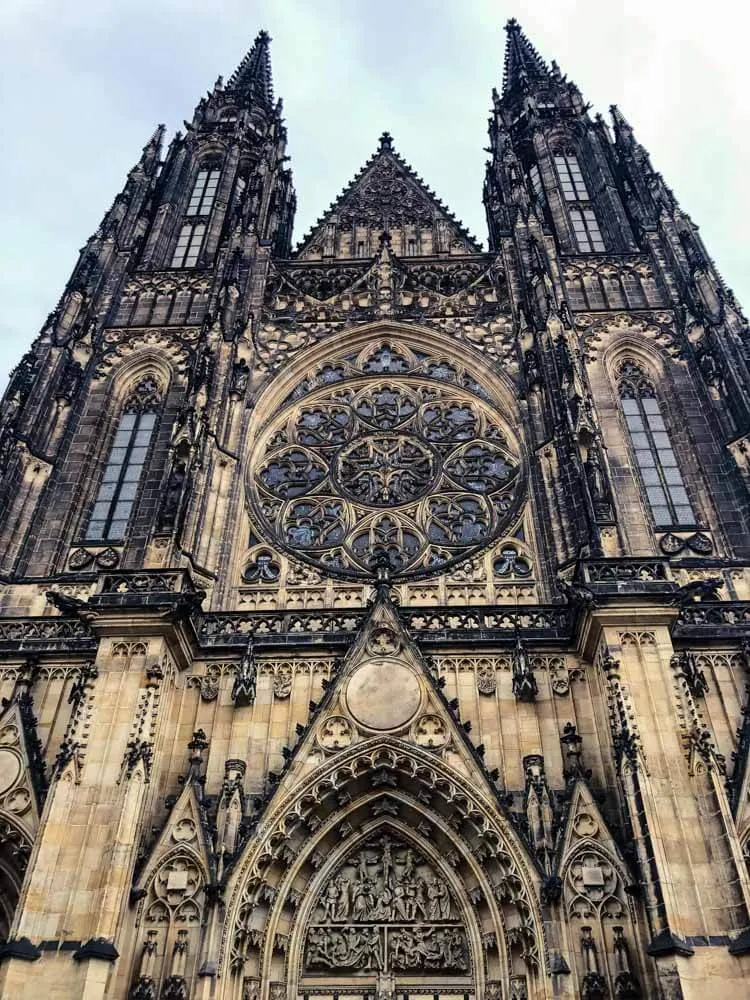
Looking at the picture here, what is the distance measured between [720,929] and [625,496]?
286 inches

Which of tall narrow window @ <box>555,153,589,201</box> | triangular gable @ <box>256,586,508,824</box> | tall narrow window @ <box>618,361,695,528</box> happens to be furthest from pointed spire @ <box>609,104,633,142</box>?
triangular gable @ <box>256,586,508,824</box>

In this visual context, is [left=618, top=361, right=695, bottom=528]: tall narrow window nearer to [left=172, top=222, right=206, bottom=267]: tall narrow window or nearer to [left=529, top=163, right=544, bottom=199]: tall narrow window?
[left=529, top=163, right=544, bottom=199]: tall narrow window

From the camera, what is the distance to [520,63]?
90.9 ft

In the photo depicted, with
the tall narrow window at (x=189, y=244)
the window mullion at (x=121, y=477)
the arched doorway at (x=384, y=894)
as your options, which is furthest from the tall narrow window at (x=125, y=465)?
the arched doorway at (x=384, y=894)

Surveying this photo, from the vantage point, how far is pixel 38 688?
40.8 ft

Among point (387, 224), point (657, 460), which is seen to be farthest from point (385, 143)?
point (657, 460)

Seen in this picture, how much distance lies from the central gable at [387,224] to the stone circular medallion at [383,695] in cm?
1180

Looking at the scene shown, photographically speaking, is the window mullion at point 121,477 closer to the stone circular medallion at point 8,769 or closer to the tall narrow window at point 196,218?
the stone circular medallion at point 8,769

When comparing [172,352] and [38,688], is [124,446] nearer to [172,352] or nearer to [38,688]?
[172,352]

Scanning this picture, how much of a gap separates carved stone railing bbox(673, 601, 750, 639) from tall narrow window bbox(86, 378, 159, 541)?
9732 millimetres

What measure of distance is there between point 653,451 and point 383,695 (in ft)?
24.8

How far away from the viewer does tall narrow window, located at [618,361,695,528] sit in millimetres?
14836

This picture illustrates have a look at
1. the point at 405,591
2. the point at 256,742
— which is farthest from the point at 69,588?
the point at 405,591

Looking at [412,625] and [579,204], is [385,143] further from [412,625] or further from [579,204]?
[412,625]
